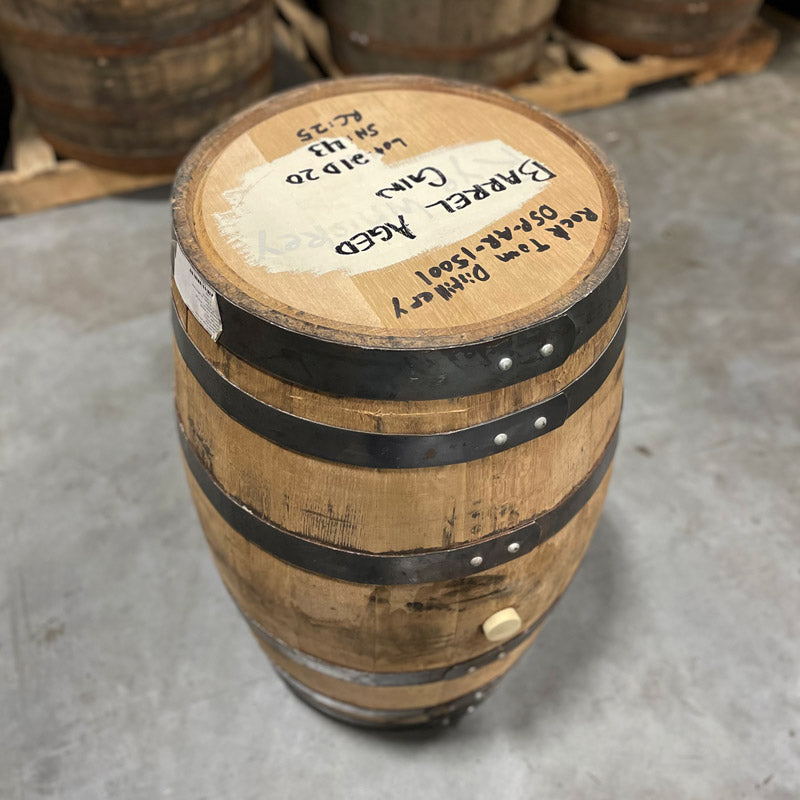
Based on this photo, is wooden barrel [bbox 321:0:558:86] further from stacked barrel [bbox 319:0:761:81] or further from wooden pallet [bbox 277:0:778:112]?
wooden pallet [bbox 277:0:778:112]

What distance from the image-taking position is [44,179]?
148 inches

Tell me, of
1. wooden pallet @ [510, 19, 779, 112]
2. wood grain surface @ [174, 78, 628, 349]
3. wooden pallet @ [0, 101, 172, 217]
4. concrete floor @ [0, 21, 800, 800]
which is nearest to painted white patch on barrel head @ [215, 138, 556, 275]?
wood grain surface @ [174, 78, 628, 349]

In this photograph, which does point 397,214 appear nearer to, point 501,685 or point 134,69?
point 501,685

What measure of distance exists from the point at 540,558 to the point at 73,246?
2.98 meters

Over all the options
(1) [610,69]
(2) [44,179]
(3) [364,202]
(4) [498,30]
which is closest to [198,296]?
(3) [364,202]

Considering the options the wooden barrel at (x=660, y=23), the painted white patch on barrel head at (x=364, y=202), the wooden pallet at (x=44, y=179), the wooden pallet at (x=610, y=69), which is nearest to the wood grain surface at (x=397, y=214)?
the painted white patch on barrel head at (x=364, y=202)

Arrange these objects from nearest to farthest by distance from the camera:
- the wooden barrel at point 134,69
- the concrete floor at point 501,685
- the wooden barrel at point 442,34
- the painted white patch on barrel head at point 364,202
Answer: the painted white patch on barrel head at point 364,202 → the concrete floor at point 501,685 → the wooden barrel at point 134,69 → the wooden barrel at point 442,34

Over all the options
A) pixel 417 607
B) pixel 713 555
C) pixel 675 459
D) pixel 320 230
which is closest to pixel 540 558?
pixel 417 607

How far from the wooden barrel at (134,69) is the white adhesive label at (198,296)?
2.25 m

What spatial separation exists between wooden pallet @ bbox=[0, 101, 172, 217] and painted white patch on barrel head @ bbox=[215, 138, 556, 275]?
2.57 metres

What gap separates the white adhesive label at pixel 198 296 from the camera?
1.36 metres

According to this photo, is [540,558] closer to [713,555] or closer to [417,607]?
[417,607]

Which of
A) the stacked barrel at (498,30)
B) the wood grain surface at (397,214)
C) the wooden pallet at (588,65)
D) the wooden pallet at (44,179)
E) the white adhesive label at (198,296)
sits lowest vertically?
the wooden pallet at (44,179)

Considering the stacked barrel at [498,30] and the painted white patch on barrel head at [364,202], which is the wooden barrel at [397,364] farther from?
the stacked barrel at [498,30]
